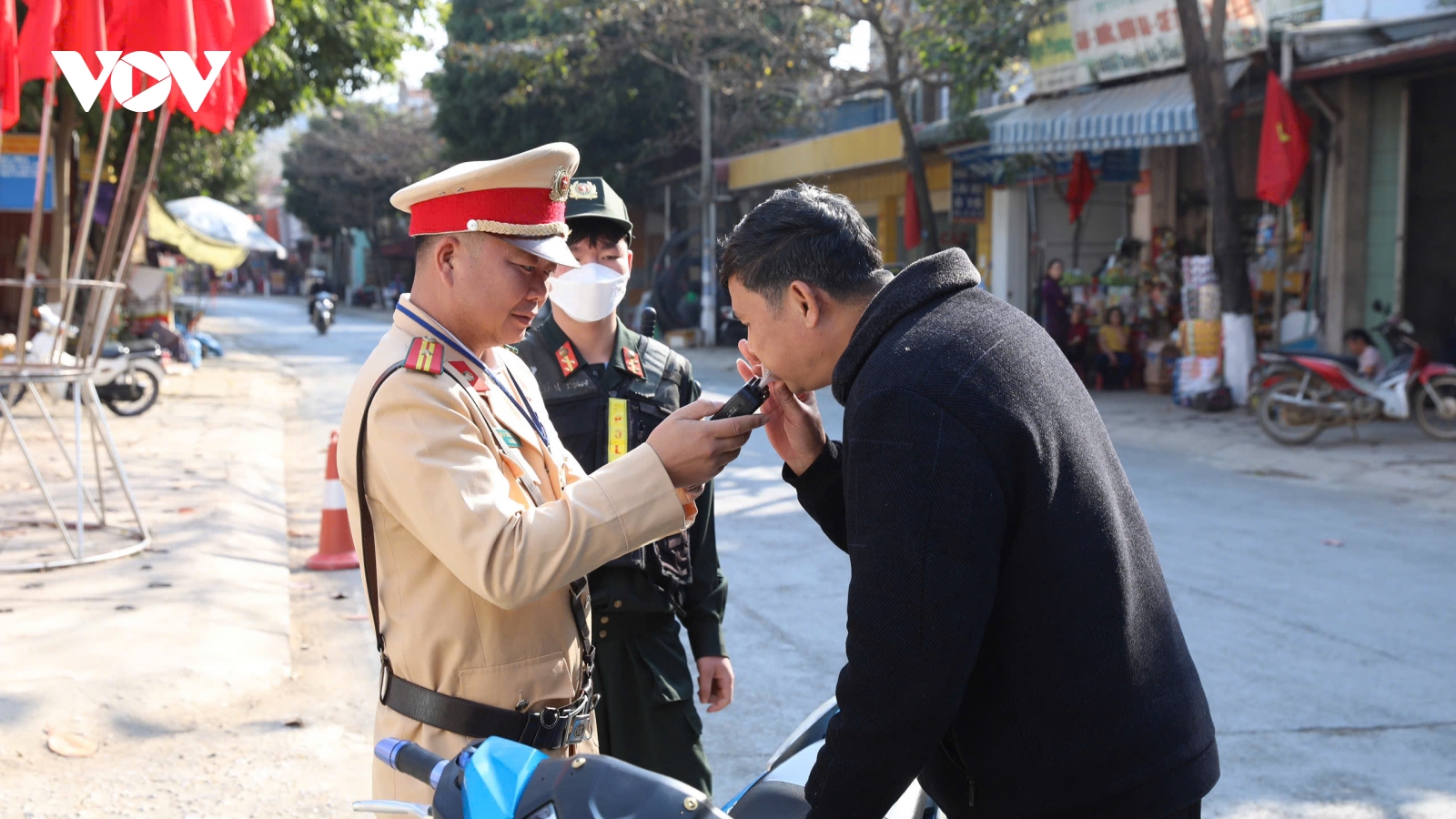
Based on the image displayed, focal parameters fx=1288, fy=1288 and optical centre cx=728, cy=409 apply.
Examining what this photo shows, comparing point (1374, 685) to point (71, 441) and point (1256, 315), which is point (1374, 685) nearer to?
point (71, 441)

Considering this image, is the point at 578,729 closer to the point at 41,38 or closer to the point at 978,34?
the point at 41,38

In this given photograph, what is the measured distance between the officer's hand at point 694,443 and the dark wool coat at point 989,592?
0.25 meters

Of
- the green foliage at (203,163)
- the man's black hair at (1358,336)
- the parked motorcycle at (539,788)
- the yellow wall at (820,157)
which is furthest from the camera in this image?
the yellow wall at (820,157)

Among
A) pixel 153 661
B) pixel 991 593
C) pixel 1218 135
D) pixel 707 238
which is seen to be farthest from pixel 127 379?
pixel 991 593

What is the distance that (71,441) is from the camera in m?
10.9

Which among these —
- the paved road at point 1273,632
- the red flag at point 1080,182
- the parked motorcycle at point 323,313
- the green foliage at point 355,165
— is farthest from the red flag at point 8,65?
the green foliage at point 355,165

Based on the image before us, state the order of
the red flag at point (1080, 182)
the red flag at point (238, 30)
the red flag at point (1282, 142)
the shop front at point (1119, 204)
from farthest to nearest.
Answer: the red flag at point (1080, 182) < the shop front at point (1119, 204) < the red flag at point (1282, 142) < the red flag at point (238, 30)

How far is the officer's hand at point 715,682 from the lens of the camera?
3016mm

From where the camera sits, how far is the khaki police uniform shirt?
1839mm

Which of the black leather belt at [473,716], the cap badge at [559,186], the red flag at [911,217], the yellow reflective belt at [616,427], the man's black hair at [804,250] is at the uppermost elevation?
the red flag at [911,217]

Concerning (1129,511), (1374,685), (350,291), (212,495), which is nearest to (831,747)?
(1129,511)

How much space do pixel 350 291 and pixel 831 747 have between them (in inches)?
2266

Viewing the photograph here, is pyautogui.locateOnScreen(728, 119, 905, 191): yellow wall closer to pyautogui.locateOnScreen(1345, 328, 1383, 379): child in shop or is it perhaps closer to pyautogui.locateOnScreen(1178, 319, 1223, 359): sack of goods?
pyautogui.locateOnScreen(1178, 319, 1223, 359): sack of goods

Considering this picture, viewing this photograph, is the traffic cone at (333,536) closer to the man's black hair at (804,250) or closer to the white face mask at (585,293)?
the white face mask at (585,293)
